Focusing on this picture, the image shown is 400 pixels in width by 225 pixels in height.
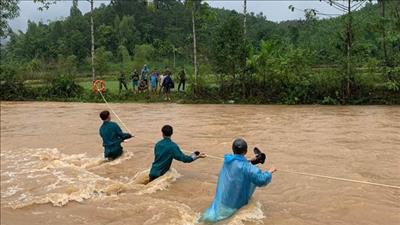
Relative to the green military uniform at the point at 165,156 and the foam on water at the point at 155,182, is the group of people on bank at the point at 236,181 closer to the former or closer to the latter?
the green military uniform at the point at 165,156

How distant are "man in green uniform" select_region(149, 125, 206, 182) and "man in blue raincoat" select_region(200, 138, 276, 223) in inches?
65.7

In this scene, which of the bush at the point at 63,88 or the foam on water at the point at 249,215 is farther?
the bush at the point at 63,88

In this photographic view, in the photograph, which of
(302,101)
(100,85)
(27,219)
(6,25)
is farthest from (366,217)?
(6,25)

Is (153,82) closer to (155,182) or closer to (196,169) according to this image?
(196,169)

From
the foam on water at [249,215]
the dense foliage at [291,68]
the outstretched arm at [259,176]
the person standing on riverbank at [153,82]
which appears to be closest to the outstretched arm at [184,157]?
the foam on water at [249,215]

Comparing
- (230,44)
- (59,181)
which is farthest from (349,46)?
(59,181)

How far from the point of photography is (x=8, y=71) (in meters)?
27.7

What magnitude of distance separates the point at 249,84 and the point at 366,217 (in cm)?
1668

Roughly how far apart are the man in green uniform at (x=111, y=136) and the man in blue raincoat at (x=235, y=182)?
13.0 ft

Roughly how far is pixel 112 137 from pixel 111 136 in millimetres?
46

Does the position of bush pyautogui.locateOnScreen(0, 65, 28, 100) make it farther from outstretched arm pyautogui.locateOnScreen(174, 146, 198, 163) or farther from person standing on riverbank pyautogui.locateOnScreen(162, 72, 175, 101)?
outstretched arm pyautogui.locateOnScreen(174, 146, 198, 163)

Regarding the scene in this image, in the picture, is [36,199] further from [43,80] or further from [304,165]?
[43,80]

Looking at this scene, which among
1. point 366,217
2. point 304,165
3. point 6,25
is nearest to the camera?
point 366,217

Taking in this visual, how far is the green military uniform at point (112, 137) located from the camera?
998 cm
